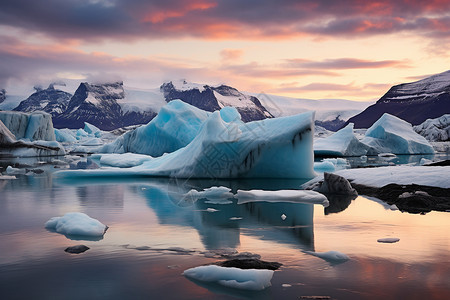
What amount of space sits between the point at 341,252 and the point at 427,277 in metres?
1.12

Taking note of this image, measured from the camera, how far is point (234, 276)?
15.5ft

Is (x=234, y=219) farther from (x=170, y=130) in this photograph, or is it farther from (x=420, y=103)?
(x=420, y=103)

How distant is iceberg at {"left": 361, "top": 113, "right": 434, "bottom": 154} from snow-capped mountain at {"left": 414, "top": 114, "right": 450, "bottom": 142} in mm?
20686

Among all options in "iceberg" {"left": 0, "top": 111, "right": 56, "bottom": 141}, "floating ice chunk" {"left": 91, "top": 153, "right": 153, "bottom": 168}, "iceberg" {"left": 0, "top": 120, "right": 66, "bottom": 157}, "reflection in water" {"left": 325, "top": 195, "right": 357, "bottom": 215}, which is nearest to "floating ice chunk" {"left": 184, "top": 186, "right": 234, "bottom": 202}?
"reflection in water" {"left": 325, "top": 195, "right": 357, "bottom": 215}

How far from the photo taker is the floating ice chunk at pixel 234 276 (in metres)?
4.59

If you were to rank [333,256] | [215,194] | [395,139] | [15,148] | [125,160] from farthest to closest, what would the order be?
[395,139] < [15,148] < [125,160] < [215,194] < [333,256]

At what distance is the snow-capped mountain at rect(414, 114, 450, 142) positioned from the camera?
58.8m

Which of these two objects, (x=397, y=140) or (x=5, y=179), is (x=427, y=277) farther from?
(x=397, y=140)

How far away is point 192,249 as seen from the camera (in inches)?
242

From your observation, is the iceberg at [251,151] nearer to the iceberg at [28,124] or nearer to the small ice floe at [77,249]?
the small ice floe at [77,249]

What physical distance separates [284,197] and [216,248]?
4.60 meters

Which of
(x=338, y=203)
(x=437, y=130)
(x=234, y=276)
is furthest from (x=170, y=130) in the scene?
(x=437, y=130)

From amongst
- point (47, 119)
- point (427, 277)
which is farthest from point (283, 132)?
point (47, 119)

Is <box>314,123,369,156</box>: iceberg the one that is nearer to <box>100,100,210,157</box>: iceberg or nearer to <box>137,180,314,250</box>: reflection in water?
<box>100,100,210,157</box>: iceberg
